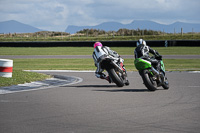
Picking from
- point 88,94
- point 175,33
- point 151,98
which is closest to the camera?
point 151,98

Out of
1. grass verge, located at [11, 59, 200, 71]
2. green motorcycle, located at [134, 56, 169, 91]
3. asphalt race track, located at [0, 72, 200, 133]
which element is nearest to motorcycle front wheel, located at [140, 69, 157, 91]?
green motorcycle, located at [134, 56, 169, 91]

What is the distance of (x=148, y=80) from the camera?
440 inches

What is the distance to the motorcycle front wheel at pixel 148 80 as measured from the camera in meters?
11.1

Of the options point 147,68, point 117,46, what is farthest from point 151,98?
point 117,46

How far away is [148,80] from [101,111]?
3437 mm

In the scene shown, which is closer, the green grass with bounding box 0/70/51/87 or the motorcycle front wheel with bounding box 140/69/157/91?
the motorcycle front wheel with bounding box 140/69/157/91

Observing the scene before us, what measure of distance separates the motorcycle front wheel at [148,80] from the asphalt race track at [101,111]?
22 centimetres

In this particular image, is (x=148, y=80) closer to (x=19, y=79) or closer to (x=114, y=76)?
(x=114, y=76)

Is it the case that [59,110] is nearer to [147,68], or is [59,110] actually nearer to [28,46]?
[147,68]

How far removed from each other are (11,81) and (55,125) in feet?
22.8

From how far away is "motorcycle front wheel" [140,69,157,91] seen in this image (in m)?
11.1

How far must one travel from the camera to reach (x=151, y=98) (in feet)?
32.7

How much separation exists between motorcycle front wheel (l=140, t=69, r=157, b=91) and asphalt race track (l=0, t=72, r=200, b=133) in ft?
0.72

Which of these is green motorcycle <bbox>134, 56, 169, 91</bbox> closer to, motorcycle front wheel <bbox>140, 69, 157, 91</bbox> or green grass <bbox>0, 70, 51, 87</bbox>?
motorcycle front wheel <bbox>140, 69, 157, 91</bbox>
